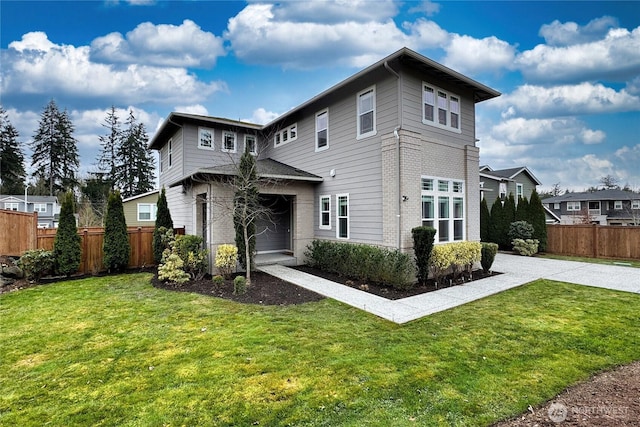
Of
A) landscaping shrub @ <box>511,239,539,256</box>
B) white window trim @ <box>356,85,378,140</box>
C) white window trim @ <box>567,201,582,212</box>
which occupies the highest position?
white window trim @ <box>356,85,378,140</box>

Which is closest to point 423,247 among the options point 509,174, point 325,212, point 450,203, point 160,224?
point 450,203

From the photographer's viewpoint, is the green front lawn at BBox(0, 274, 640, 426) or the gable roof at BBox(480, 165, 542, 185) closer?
the green front lawn at BBox(0, 274, 640, 426)

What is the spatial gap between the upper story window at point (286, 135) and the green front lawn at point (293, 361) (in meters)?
8.67

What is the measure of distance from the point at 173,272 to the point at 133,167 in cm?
3538

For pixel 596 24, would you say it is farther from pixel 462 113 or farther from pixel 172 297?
pixel 172 297

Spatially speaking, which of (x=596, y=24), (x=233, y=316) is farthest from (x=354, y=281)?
(x=596, y=24)

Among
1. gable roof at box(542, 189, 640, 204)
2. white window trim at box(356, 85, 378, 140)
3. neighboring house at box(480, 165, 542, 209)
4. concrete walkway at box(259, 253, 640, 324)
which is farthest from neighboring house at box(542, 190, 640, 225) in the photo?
white window trim at box(356, 85, 378, 140)

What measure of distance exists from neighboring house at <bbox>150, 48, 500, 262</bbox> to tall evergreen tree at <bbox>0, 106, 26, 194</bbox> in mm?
36491

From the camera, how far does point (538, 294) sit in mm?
7820

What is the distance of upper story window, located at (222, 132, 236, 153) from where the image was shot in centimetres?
1464

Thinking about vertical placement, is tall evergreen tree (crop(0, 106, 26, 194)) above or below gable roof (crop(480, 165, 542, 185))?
above

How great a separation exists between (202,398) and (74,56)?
598 inches

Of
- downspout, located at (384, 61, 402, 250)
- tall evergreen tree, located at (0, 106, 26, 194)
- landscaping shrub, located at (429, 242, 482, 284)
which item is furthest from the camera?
tall evergreen tree, located at (0, 106, 26, 194)

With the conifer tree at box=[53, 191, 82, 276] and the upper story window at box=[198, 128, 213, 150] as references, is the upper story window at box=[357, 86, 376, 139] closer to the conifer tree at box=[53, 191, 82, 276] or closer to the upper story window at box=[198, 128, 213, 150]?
the upper story window at box=[198, 128, 213, 150]
